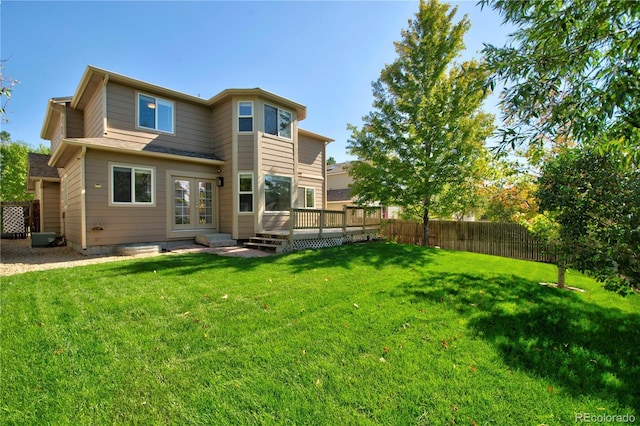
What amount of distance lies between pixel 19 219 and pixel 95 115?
10759 millimetres

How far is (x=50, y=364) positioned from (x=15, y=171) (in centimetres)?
3466

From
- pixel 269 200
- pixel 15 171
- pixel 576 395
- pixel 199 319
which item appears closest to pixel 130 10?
pixel 269 200

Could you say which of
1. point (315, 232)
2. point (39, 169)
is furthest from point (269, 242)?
point (39, 169)

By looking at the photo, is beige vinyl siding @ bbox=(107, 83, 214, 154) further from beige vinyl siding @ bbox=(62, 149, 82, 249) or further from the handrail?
the handrail

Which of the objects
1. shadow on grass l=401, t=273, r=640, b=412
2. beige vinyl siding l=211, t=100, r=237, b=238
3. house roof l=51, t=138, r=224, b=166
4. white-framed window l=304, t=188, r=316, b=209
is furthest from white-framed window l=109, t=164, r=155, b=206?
shadow on grass l=401, t=273, r=640, b=412

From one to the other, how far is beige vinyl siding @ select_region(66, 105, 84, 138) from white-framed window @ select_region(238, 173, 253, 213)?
747cm

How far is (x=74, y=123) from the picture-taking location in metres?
11.7

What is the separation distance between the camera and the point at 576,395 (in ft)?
7.66

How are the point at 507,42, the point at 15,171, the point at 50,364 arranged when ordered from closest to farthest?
the point at 50,364 < the point at 507,42 < the point at 15,171

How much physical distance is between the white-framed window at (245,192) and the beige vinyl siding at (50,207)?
34.8 feet

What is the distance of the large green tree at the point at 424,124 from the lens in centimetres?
1021

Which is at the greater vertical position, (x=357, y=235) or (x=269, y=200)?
(x=269, y=200)

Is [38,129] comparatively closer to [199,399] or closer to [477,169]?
[199,399]

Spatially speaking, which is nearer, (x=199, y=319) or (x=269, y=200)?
(x=199, y=319)
